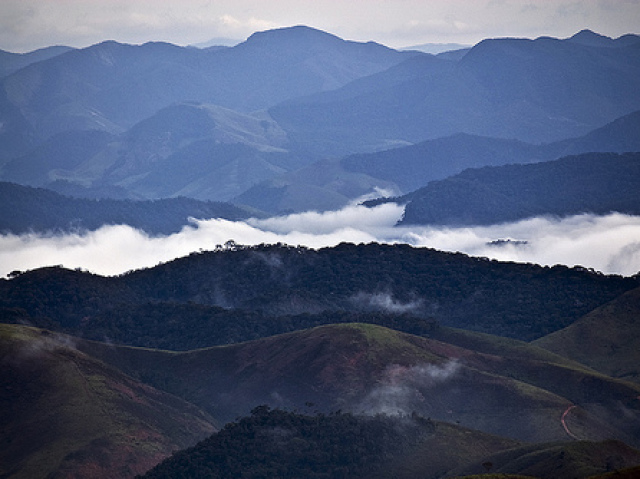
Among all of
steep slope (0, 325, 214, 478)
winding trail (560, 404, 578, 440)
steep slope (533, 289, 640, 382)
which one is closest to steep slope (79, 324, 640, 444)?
winding trail (560, 404, 578, 440)

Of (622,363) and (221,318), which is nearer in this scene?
(622,363)

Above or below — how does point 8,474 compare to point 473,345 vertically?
below

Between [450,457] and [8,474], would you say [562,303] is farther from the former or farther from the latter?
[8,474]

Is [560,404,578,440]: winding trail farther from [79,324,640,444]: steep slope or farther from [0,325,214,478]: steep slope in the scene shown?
[0,325,214,478]: steep slope

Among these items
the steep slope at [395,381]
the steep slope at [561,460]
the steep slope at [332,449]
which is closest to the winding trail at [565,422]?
the steep slope at [395,381]

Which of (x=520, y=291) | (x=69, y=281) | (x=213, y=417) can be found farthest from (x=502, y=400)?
(x=69, y=281)

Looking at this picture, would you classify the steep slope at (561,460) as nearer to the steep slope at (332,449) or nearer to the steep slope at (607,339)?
the steep slope at (332,449)
